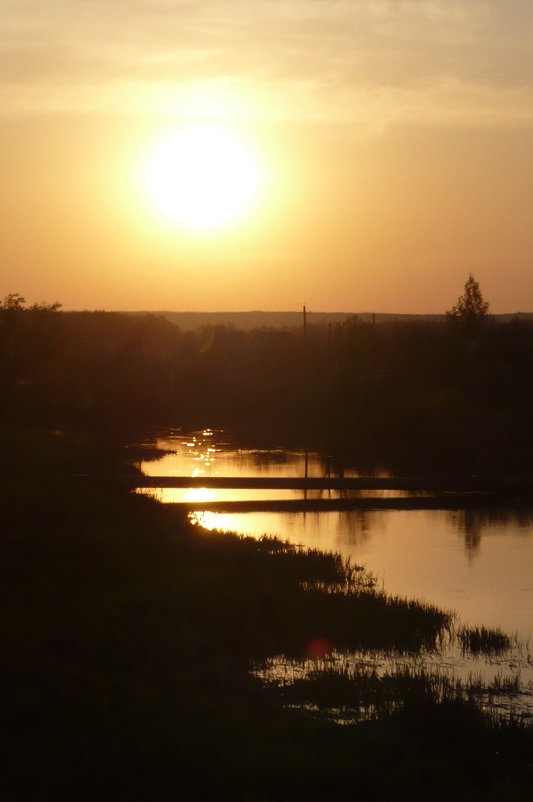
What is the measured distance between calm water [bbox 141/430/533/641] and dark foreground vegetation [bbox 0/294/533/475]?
28.0 feet

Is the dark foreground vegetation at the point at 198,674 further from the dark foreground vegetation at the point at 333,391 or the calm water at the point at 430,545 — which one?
the dark foreground vegetation at the point at 333,391

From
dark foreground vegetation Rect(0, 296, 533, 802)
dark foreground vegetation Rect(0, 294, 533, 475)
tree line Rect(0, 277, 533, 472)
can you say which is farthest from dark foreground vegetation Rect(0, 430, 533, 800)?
tree line Rect(0, 277, 533, 472)

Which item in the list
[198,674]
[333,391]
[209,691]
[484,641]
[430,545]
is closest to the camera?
[209,691]

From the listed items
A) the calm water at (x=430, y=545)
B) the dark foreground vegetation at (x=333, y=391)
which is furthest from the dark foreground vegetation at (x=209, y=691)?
the dark foreground vegetation at (x=333, y=391)

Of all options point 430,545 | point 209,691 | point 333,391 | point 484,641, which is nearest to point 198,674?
point 209,691

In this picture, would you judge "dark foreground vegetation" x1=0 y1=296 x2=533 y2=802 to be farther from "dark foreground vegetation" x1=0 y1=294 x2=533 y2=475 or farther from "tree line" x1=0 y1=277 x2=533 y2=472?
"tree line" x1=0 y1=277 x2=533 y2=472

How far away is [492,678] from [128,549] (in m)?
5.80

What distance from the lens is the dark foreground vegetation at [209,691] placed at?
20.4 ft

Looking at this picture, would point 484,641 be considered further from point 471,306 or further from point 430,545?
point 471,306

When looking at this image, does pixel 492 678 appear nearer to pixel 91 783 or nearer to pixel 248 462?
pixel 91 783

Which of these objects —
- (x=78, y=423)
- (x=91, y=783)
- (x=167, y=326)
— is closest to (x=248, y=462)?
(x=78, y=423)

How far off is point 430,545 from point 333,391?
33230 mm

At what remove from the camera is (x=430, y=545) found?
18.3m

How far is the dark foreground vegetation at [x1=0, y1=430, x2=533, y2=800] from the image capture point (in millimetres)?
6215
